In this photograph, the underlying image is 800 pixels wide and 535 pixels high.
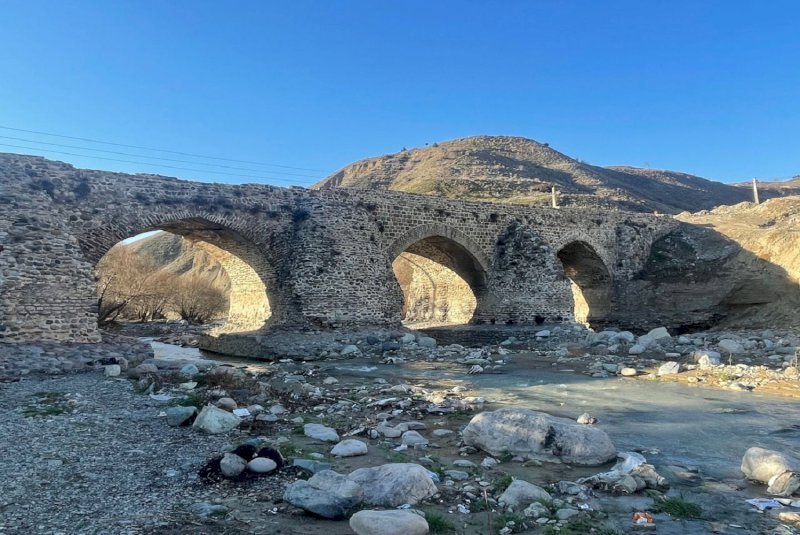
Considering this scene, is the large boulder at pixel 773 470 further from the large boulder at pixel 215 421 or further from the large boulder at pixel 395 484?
the large boulder at pixel 215 421

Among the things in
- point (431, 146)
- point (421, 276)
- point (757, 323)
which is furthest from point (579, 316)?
point (431, 146)

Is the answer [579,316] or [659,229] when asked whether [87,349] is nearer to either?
[579,316]

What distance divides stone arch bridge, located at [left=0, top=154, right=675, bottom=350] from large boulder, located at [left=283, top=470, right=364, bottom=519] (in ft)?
37.4

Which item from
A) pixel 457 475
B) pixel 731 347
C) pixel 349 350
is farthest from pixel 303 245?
pixel 457 475

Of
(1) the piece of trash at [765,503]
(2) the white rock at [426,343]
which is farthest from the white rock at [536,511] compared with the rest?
(2) the white rock at [426,343]

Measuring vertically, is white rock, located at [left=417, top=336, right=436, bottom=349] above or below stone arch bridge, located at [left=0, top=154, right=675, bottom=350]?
below

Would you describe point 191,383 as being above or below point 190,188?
below

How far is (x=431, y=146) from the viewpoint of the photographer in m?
67.3

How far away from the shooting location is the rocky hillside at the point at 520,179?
41250 millimetres

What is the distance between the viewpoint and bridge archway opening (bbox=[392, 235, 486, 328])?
74.6ft

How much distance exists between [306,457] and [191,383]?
4708 millimetres

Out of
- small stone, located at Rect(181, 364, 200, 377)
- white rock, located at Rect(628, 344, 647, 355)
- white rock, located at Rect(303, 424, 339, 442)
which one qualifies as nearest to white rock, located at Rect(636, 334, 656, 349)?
white rock, located at Rect(628, 344, 647, 355)

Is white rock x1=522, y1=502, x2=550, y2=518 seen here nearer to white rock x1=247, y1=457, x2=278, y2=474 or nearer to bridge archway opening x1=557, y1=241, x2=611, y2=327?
white rock x1=247, y1=457, x2=278, y2=474

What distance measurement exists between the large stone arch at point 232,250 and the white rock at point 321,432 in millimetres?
10961
